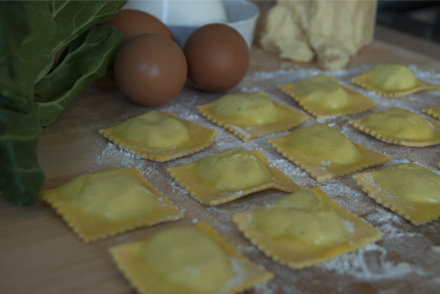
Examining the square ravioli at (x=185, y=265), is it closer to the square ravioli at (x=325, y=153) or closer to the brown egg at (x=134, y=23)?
the square ravioli at (x=325, y=153)

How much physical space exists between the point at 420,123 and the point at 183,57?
90 centimetres

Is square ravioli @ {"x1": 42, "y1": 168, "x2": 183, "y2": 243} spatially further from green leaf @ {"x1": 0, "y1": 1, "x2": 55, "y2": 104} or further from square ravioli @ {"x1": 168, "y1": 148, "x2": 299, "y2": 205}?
green leaf @ {"x1": 0, "y1": 1, "x2": 55, "y2": 104}

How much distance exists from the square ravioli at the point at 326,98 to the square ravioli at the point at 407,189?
475 mm

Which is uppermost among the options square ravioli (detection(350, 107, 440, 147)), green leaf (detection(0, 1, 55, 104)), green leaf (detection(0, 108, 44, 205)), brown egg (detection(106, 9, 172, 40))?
green leaf (detection(0, 1, 55, 104))

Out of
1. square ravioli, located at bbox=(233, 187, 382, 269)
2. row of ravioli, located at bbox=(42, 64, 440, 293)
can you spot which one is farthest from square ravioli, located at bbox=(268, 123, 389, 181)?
square ravioli, located at bbox=(233, 187, 382, 269)

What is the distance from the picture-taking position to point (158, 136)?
1.68m

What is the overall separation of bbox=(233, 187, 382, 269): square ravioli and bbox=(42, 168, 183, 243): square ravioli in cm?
23

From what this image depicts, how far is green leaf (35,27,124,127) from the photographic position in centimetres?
172

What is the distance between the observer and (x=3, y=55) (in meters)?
1.24

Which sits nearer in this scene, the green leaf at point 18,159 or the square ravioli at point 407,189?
the green leaf at point 18,159

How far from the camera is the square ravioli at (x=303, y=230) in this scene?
1.23 meters

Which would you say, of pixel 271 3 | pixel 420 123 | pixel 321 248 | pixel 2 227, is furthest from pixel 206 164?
pixel 271 3

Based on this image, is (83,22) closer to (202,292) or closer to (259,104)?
(259,104)

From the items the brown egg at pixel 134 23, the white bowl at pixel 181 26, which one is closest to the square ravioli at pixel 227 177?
the brown egg at pixel 134 23
